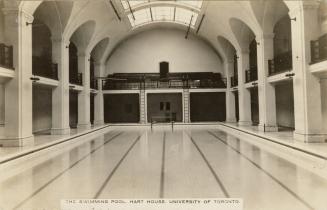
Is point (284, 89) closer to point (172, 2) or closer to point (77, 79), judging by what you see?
point (172, 2)

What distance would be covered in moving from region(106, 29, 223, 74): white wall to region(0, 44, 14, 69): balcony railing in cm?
1690

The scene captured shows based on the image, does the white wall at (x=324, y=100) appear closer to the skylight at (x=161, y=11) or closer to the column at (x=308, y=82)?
the column at (x=308, y=82)

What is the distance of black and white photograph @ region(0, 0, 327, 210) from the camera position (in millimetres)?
5406

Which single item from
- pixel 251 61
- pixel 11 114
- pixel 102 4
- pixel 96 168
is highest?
pixel 102 4

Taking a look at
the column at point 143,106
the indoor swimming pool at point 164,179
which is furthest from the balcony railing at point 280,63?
the column at point 143,106

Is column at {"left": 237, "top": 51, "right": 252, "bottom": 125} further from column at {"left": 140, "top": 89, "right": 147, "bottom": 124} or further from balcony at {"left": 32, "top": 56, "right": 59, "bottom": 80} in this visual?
balcony at {"left": 32, "top": 56, "right": 59, "bottom": 80}

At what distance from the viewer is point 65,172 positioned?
727 centimetres

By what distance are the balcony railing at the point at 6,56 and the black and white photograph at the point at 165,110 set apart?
1.4 inches

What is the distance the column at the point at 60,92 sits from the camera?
14.9m

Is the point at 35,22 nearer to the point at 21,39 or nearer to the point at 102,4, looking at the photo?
the point at 102,4

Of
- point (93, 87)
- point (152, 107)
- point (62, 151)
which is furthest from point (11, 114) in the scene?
point (152, 107)

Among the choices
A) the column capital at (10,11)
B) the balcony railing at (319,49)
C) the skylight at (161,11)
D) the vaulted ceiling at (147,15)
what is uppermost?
the skylight at (161,11)

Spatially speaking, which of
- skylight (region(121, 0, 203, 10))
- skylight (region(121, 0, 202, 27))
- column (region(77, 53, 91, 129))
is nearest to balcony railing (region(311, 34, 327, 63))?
skylight (region(121, 0, 203, 10))

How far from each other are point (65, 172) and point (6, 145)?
4458 millimetres
